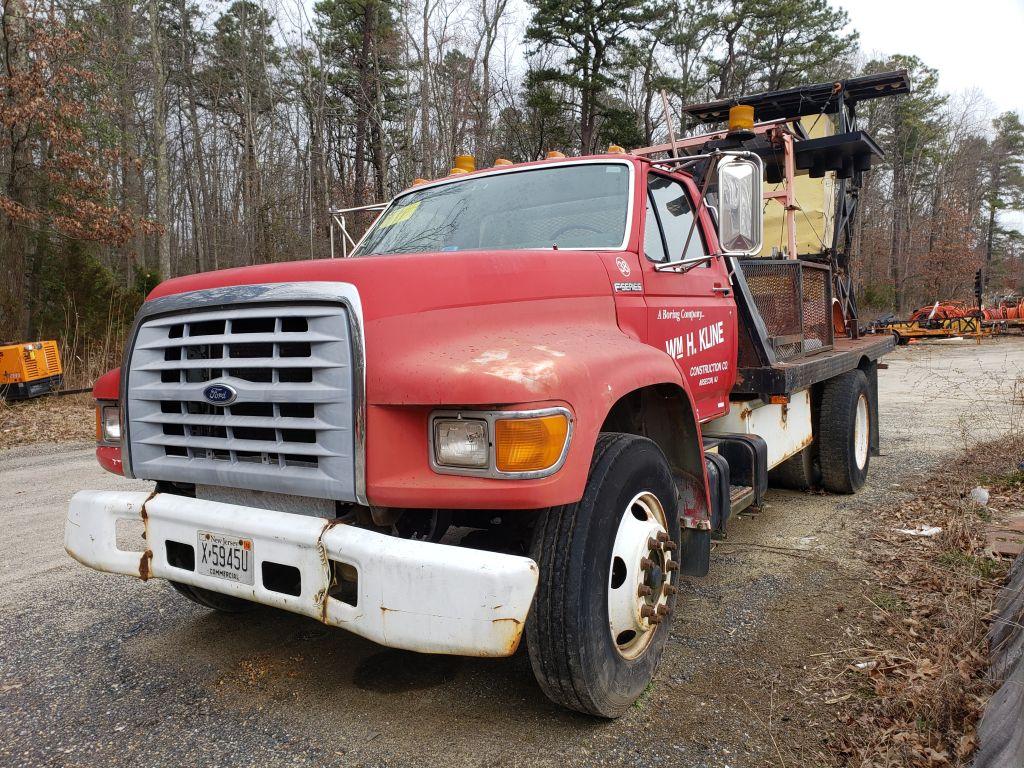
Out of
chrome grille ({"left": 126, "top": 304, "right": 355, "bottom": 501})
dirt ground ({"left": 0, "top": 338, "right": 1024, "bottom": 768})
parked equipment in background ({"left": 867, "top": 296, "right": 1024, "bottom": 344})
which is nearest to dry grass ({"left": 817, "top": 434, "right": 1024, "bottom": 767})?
dirt ground ({"left": 0, "top": 338, "right": 1024, "bottom": 768})

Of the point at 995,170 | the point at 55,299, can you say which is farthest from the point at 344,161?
A: the point at 995,170

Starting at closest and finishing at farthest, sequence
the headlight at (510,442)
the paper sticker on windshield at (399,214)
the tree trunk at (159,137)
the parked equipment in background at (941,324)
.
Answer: the headlight at (510,442) → the paper sticker on windshield at (399,214) → the tree trunk at (159,137) → the parked equipment in background at (941,324)

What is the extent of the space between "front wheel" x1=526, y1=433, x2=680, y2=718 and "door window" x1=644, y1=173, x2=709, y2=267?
4.32 feet

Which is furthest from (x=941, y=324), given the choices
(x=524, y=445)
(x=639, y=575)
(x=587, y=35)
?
(x=524, y=445)

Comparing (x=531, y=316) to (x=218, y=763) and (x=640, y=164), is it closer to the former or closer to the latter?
(x=640, y=164)

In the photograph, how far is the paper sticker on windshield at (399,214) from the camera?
4.15m

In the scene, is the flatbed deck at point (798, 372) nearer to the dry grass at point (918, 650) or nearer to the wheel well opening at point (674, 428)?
the dry grass at point (918, 650)

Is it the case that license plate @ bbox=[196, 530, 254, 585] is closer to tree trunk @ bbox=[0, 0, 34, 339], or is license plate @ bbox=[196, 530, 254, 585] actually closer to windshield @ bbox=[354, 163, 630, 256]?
windshield @ bbox=[354, 163, 630, 256]

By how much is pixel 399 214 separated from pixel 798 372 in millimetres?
2646

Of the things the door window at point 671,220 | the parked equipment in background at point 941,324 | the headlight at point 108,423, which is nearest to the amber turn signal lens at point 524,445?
the door window at point 671,220

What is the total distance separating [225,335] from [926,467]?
6.73 metres

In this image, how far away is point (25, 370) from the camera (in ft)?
37.8

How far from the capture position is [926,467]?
6.99 meters

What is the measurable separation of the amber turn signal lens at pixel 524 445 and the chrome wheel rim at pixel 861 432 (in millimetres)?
4663
